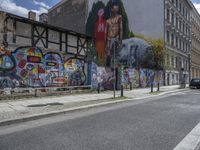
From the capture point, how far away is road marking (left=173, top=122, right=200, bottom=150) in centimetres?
550

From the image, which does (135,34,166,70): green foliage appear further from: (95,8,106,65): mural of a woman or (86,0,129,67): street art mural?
(95,8,106,65): mural of a woman

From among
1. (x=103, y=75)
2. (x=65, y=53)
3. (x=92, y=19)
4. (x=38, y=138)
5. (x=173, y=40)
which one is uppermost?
(x=92, y=19)

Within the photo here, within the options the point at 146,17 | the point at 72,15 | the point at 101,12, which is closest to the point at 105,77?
the point at 146,17

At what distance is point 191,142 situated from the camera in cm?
593

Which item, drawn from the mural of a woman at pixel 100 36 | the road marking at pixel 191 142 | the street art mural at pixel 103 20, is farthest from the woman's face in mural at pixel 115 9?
the road marking at pixel 191 142

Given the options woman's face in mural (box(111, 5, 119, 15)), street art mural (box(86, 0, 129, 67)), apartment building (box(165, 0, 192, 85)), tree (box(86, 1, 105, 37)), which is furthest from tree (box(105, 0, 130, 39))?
apartment building (box(165, 0, 192, 85))

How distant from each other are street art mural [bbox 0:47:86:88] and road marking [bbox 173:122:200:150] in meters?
11.2

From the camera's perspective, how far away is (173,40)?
43406mm

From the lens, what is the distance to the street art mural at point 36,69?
47.5 feet

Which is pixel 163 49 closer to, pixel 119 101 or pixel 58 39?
pixel 58 39

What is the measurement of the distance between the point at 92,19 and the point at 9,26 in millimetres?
28483

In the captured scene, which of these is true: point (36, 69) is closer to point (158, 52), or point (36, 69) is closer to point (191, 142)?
point (191, 142)

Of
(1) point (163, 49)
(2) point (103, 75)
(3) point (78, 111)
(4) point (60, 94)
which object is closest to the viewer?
(3) point (78, 111)

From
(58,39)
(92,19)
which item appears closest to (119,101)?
(58,39)
